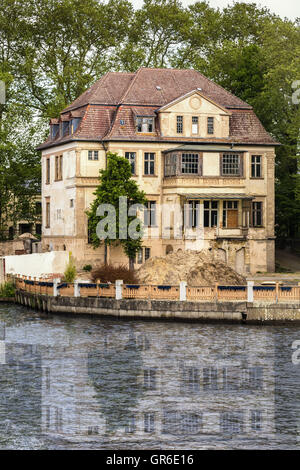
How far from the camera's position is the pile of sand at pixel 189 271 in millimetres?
58906

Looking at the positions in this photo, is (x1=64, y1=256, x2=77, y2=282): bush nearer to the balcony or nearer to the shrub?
the shrub

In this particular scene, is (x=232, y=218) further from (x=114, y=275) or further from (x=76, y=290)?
(x=76, y=290)

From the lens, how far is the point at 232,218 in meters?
73.2

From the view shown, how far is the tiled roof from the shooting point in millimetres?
73375

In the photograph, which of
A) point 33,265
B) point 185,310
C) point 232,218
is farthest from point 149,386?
point 232,218

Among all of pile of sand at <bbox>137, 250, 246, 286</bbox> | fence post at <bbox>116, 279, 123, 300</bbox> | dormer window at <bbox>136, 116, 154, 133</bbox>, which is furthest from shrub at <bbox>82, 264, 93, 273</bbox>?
fence post at <bbox>116, 279, 123, 300</bbox>

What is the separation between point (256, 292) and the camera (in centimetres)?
5425

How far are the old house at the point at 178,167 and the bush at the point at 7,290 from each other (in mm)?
7057

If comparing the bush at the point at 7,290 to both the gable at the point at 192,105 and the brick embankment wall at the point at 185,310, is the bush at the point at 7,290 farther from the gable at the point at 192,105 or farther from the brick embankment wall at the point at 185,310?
the gable at the point at 192,105

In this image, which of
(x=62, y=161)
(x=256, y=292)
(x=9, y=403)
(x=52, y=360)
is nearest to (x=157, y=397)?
(x=9, y=403)

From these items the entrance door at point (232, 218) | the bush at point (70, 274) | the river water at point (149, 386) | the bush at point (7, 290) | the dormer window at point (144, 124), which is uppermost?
the dormer window at point (144, 124)

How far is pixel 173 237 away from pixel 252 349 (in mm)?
27644

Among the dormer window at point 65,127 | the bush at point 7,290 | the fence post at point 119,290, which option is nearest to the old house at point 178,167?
the dormer window at point 65,127

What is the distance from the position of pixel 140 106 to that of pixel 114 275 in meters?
17.2
